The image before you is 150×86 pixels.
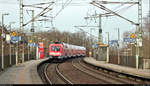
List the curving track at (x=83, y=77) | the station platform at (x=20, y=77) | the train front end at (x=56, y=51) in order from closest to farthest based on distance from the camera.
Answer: the station platform at (x=20, y=77), the curving track at (x=83, y=77), the train front end at (x=56, y=51)

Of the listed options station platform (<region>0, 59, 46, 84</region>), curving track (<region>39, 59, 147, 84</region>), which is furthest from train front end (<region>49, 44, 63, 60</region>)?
station platform (<region>0, 59, 46, 84</region>)

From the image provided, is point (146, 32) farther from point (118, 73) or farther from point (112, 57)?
point (118, 73)

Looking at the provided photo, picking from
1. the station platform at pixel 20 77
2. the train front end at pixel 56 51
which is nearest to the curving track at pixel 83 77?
the station platform at pixel 20 77

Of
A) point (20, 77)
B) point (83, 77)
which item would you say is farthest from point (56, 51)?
point (20, 77)

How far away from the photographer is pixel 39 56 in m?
53.5

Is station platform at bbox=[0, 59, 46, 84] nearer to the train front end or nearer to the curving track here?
the curving track

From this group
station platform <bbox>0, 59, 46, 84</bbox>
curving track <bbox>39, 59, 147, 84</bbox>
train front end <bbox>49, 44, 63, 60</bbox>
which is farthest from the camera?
train front end <bbox>49, 44, 63, 60</bbox>

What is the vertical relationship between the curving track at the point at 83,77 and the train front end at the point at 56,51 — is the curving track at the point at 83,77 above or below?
below

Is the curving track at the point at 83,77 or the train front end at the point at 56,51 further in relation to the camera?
the train front end at the point at 56,51

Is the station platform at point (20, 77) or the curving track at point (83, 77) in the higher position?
the station platform at point (20, 77)

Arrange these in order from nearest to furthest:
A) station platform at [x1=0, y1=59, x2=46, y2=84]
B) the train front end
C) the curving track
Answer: station platform at [x1=0, y1=59, x2=46, y2=84]
the curving track
the train front end

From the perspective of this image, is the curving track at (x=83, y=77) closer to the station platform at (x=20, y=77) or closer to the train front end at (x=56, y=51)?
the station platform at (x=20, y=77)

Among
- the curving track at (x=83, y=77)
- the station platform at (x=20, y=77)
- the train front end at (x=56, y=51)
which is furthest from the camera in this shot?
the train front end at (x=56, y=51)

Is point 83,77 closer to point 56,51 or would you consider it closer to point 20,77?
point 20,77
